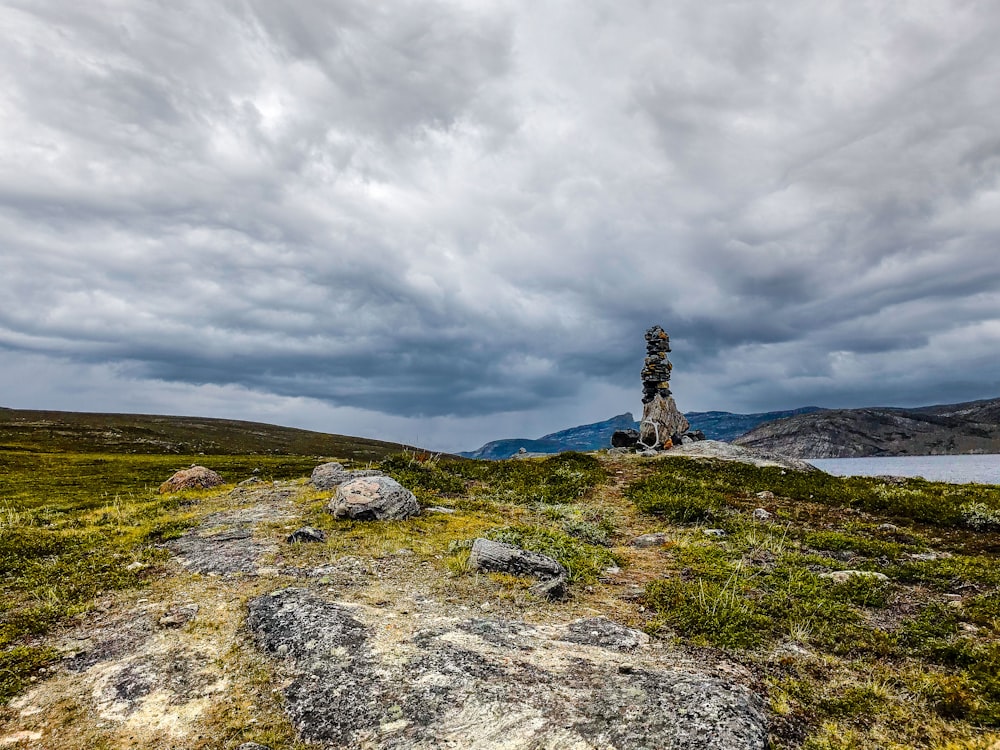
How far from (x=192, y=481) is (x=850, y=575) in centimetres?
2635

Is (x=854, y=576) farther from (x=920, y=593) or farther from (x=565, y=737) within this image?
(x=565, y=737)

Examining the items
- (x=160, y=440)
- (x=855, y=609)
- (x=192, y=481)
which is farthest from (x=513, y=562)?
(x=160, y=440)

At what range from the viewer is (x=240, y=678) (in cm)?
727

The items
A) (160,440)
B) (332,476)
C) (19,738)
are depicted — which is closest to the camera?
(19,738)

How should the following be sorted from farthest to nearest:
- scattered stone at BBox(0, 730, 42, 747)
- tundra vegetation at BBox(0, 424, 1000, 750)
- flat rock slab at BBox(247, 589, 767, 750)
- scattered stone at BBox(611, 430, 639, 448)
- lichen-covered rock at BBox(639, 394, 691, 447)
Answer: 1. scattered stone at BBox(611, 430, 639, 448)
2. lichen-covered rock at BBox(639, 394, 691, 447)
3. tundra vegetation at BBox(0, 424, 1000, 750)
4. scattered stone at BBox(0, 730, 42, 747)
5. flat rock slab at BBox(247, 589, 767, 750)

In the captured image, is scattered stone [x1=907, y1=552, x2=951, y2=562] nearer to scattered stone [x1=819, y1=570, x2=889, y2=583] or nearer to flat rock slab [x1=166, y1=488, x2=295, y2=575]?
scattered stone [x1=819, y1=570, x2=889, y2=583]

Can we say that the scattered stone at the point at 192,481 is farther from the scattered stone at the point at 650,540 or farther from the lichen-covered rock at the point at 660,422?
the lichen-covered rock at the point at 660,422

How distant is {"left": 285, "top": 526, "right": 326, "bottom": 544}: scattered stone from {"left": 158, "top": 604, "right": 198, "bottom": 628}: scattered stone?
413 cm

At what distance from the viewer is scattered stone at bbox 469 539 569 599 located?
11.9 m

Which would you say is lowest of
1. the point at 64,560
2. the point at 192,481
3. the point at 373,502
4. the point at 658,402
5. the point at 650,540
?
the point at 64,560

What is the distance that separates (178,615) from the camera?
30.8ft

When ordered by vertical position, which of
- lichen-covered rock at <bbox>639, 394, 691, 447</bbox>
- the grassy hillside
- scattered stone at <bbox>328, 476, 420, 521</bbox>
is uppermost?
lichen-covered rock at <bbox>639, 394, 691, 447</bbox>

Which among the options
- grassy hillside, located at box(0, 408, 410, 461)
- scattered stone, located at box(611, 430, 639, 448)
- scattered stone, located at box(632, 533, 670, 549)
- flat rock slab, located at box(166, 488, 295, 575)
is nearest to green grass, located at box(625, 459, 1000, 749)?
scattered stone, located at box(632, 533, 670, 549)

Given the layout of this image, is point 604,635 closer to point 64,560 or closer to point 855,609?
point 855,609
